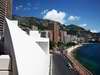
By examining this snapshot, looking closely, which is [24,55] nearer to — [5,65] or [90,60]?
[5,65]

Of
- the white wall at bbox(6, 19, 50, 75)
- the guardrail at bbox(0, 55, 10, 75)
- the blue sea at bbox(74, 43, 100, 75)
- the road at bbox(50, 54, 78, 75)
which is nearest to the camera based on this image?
the white wall at bbox(6, 19, 50, 75)

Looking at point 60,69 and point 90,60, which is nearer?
point 60,69

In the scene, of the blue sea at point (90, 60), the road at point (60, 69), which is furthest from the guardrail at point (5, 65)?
the blue sea at point (90, 60)

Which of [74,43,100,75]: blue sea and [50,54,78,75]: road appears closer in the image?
[50,54,78,75]: road

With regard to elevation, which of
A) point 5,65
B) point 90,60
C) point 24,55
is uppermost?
point 24,55

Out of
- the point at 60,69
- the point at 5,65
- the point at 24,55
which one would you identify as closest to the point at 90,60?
the point at 60,69

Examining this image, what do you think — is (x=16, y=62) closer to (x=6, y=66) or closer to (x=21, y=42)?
(x=6, y=66)

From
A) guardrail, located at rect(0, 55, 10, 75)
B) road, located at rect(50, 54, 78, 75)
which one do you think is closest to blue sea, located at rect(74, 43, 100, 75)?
road, located at rect(50, 54, 78, 75)

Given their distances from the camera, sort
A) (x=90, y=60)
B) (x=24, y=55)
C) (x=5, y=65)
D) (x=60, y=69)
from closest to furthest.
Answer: (x=5, y=65) → (x=24, y=55) → (x=60, y=69) → (x=90, y=60)

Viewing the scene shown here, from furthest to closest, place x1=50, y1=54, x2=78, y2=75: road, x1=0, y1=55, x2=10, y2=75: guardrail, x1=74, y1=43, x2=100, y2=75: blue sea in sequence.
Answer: x1=74, y1=43, x2=100, y2=75: blue sea
x1=50, y1=54, x2=78, y2=75: road
x1=0, y1=55, x2=10, y2=75: guardrail

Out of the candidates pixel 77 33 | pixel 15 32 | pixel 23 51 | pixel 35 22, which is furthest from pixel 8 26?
pixel 77 33

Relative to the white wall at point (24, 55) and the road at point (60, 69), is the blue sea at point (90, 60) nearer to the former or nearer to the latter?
the road at point (60, 69)

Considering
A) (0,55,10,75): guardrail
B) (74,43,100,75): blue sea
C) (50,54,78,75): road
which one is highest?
(0,55,10,75): guardrail

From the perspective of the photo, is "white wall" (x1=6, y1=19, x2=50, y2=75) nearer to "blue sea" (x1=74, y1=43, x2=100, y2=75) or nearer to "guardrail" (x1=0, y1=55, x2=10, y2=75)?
"guardrail" (x1=0, y1=55, x2=10, y2=75)
